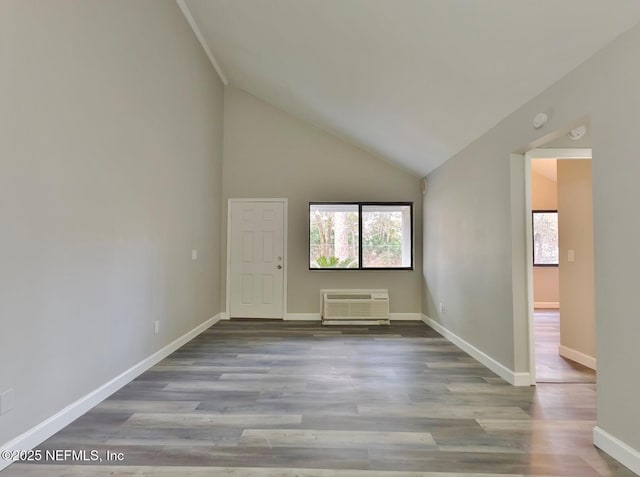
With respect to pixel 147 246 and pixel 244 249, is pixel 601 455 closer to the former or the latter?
pixel 147 246

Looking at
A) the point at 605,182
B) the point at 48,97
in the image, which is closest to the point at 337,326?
the point at 605,182

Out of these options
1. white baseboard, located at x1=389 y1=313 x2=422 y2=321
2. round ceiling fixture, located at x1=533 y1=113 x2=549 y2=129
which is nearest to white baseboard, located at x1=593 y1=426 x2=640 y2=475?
round ceiling fixture, located at x1=533 y1=113 x2=549 y2=129

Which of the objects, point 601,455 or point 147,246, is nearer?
point 601,455

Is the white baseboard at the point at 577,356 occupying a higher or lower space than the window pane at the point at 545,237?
lower

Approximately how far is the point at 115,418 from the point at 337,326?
11.0ft

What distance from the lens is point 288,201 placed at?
5.65 metres

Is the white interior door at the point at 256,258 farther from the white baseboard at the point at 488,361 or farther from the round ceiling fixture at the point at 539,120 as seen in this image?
the round ceiling fixture at the point at 539,120

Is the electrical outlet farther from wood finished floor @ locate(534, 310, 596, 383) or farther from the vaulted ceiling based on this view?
wood finished floor @ locate(534, 310, 596, 383)

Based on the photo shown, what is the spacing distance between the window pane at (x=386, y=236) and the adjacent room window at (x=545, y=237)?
3313 millimetres

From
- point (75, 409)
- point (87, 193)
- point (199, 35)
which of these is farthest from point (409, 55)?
point (75, 409)

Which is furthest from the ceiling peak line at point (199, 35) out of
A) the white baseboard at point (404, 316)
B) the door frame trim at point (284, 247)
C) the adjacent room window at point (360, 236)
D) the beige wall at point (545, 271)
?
the beige wall at point (545, 271)

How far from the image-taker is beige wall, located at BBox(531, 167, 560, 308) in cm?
680

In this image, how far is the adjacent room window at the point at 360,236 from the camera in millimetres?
5520

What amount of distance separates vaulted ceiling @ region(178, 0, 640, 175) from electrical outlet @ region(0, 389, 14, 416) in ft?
10.7
